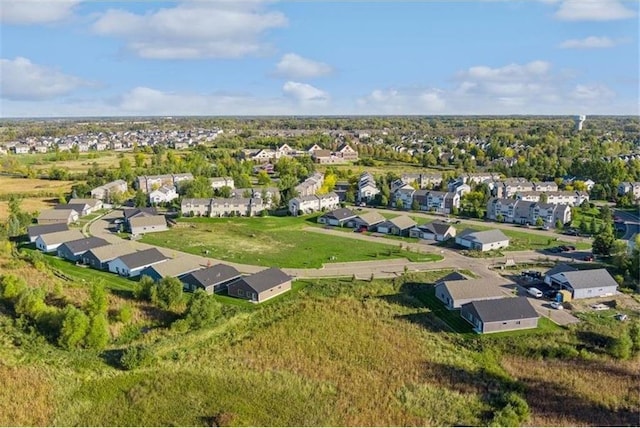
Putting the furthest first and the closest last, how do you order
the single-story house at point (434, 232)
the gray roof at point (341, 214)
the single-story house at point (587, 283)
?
the gray roof at point (341, 214) < the single-story house at point (434, 232) < the single-story house at point (587, 283)

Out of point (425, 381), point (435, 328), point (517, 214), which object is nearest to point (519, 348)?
point (435, 328)

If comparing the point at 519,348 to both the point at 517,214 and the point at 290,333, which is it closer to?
the point at 290,333

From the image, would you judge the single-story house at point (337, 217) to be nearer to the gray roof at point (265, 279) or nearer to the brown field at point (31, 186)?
the gray roof at point (265, 279)

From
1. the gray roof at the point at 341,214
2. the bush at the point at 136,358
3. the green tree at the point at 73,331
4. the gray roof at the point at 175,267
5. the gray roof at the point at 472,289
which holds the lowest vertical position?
the bush at the point at 136,358

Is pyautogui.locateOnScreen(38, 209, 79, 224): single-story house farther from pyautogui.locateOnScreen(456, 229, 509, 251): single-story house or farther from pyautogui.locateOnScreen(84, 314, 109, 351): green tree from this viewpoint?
pyautogui.locateOnScreen(456, 229, 509, 251): single-story house

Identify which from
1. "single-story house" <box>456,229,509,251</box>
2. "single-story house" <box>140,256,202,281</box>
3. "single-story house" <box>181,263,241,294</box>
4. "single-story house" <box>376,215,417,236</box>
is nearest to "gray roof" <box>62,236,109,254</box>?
"single-story house" <box>140,256,202,281</box>

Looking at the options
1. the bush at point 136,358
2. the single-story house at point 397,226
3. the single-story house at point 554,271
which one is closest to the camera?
the bush at point 136,358

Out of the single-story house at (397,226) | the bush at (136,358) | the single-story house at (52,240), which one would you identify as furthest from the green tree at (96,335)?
the single-story house at (397,226)
